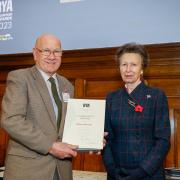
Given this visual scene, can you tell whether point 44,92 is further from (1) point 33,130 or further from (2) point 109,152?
(2) point 109,152

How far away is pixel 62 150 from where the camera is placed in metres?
1.59

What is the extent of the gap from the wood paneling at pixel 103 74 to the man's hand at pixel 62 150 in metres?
0.95

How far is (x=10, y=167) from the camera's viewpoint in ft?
5.34

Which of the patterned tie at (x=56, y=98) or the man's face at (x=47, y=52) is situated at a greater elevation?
the man's face at (x=47, y=52)

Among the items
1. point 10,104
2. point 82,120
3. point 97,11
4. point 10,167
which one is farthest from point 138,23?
point 10,167

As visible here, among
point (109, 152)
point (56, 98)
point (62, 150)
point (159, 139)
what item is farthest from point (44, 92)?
point (159, 139)

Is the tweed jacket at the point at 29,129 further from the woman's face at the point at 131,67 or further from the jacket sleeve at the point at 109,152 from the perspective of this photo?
the woman's face at the point at 131,67

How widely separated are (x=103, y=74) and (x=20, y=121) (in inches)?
44.5

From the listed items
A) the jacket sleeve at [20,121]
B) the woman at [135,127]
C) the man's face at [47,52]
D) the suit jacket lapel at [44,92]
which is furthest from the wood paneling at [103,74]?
the jacket sleeve at [20,121]

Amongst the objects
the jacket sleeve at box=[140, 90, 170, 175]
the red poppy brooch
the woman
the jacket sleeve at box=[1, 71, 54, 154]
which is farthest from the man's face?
the jacket sleeve at box=[140, 90, 170, 175]

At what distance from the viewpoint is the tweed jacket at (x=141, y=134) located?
5.10 ft

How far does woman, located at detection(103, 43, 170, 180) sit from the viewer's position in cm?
156

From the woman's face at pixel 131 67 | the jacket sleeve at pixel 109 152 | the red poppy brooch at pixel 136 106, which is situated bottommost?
the jacket sleeve at pixel 109 152

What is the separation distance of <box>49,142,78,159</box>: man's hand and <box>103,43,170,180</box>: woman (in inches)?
7.7
